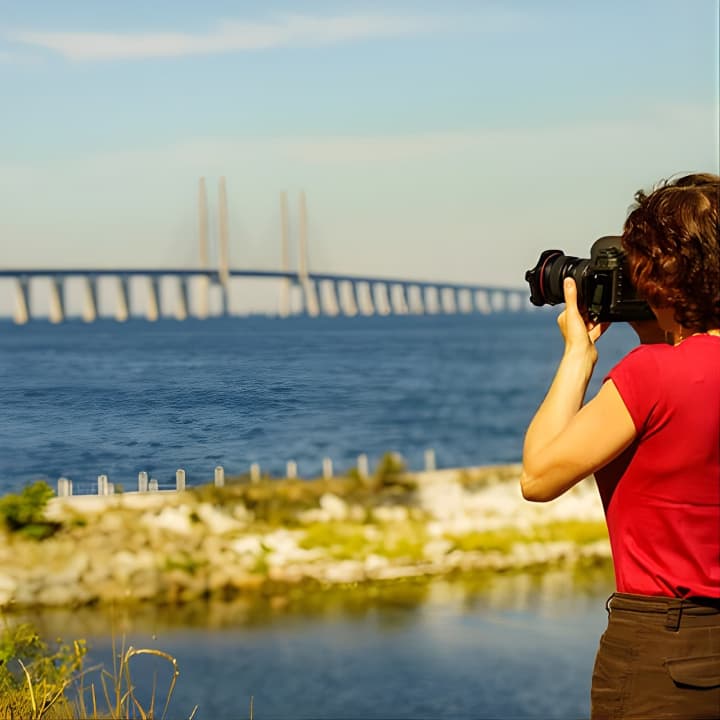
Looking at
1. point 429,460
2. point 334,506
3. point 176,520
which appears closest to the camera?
point 176,520

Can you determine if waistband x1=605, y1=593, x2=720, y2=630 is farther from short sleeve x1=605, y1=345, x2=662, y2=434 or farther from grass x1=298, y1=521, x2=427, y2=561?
grass x1=298, y1=521, x2=427, y2=561

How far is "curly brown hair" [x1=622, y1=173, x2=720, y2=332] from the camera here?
1.31m

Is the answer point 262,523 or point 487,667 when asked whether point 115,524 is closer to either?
point 262,523

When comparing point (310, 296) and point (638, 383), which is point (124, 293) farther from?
point (638, 383)

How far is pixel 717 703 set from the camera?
1359mm

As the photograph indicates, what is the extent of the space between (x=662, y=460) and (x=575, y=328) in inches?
7.8

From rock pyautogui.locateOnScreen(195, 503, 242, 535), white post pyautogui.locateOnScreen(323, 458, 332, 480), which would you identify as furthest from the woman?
white post pyautogui.locateOnScreen(323, 458, 332, 480)

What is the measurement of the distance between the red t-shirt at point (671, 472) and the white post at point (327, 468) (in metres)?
25.6

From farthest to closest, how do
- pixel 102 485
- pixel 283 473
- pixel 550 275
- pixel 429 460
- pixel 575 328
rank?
pixel 429 460 → pixel 283 473 → pixel 102 485 → pixel 550 275 → pixel 575 328

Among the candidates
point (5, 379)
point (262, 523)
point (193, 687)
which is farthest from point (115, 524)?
point (5, 379)

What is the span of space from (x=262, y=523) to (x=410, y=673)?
7.94 m

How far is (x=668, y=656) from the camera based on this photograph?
4.41 feet

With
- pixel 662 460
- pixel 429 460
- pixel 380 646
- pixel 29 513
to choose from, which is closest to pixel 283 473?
pixel 429 460

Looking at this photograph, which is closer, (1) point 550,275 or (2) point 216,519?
(1) point 550,275
